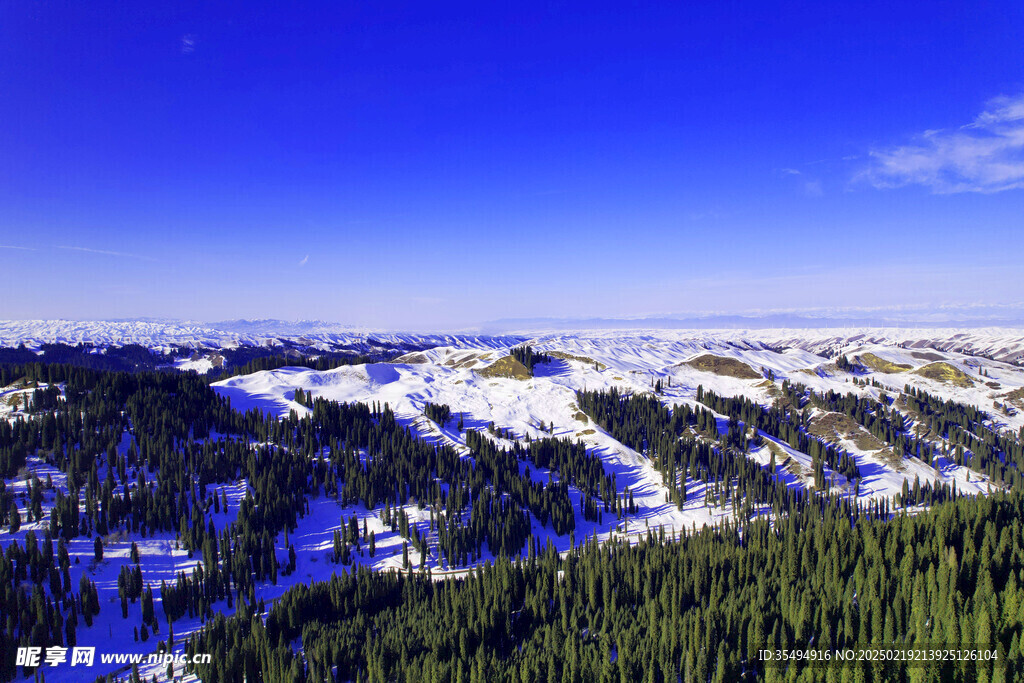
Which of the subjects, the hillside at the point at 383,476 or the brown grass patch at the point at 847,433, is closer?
the hillside at the point at 383,476

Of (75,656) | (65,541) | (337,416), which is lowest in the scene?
(75,656)

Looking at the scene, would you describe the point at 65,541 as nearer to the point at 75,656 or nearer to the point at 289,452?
the point at 75,656

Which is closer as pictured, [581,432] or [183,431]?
[183,431]

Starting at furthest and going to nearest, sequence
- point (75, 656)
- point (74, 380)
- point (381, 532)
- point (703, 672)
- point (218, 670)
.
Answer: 1. point (74, 380)
2. point (381, 532)
3. point (75, 656)
4. point (218, 670)
5. point (703, 672)

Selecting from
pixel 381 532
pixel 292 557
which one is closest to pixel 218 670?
pixel 292 557

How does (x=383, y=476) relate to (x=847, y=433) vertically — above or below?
below

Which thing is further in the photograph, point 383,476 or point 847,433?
point 847,433

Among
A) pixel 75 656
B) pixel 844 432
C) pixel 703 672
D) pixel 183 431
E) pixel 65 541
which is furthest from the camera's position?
pixel 844 432

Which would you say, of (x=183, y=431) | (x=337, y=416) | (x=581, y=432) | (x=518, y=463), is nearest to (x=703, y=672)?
(x=518, y=463)

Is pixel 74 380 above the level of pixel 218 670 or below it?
above

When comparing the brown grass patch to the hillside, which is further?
the brown grass patch
